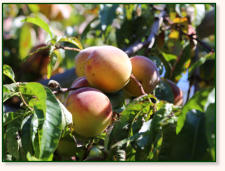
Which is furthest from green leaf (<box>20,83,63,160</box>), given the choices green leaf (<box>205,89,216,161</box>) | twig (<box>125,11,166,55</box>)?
twig (<box>125,11,166,55</box>)

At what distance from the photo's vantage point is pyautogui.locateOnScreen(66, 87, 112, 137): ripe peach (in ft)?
2.83

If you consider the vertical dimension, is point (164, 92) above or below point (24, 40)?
below

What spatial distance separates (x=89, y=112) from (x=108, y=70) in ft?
0.41

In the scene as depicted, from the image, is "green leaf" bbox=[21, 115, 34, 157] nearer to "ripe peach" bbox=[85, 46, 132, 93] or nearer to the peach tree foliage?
the peach tree foliage

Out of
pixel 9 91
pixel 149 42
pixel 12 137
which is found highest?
pixel 149 42

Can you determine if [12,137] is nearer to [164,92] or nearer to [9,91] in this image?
[9,91]

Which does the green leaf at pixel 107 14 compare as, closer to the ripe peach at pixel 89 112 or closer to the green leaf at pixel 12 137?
the ripe peach at pixel 89 112

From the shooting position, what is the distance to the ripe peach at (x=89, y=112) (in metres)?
0.86

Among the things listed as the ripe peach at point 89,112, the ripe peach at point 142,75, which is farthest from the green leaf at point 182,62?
the ripe peach at point 89,112

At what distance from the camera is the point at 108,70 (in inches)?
36.4

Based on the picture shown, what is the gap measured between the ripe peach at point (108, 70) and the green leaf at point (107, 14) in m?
0.40

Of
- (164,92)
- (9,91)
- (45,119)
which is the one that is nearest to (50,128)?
Result: (45,119)

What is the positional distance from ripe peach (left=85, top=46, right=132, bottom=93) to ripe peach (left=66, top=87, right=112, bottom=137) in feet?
0.17
